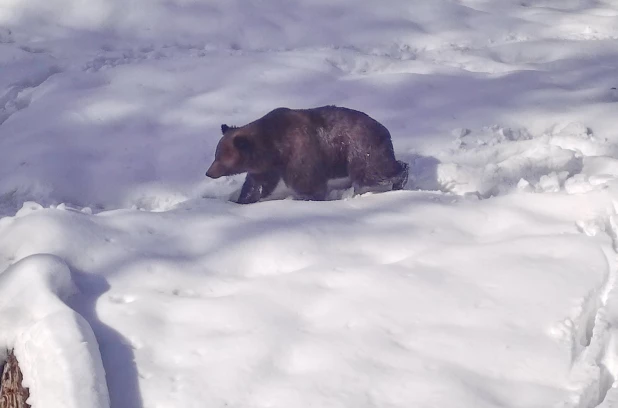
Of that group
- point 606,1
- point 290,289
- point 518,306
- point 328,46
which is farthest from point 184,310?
point 606,1

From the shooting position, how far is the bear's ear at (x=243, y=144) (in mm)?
3596

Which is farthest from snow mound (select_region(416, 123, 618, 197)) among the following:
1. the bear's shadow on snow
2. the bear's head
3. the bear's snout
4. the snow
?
the bear's shadow on snow

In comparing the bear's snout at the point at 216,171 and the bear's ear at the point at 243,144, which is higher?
the bear's ear at the point at 243,144

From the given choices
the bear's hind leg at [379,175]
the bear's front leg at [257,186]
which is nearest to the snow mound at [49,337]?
the bear's front leg at [257,186]

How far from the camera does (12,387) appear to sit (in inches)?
87.7

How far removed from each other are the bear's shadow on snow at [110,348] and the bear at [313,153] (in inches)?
51.1

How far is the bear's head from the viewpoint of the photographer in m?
3.62

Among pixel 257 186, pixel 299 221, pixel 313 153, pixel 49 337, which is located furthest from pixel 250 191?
pixel 49 337

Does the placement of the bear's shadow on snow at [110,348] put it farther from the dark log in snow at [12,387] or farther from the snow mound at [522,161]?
the snow mound at [522,161]

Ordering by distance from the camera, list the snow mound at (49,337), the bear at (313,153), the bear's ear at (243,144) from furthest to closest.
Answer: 1. the bear at (313,153)
2. the bear's ear at (243,144)
3. the snow mound at (49,337)

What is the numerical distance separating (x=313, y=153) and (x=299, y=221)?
2.37 feet

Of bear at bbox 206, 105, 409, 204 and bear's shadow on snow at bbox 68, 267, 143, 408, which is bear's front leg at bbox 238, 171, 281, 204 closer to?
bear at bbox 206, 105, 409, 204

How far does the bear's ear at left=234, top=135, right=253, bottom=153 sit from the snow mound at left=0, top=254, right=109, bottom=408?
1390 mm

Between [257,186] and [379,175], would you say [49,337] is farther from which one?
[379,175]
